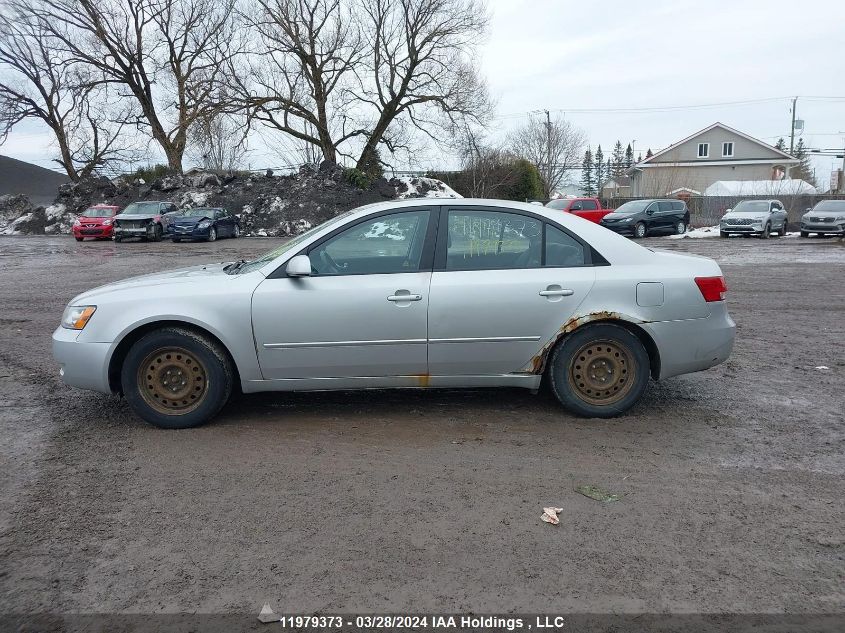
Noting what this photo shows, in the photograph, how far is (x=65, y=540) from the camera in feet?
9.97

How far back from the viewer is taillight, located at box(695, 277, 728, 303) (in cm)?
457

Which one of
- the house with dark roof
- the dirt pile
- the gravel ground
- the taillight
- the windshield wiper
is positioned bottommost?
the gravel ground

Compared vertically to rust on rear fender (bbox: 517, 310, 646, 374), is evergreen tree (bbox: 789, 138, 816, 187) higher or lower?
higher

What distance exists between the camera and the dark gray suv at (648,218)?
27.4 metres

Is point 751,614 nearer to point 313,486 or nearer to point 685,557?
point 685,557

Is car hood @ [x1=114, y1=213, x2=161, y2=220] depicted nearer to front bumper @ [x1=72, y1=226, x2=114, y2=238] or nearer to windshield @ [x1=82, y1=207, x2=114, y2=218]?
front bumper @ [x1=72, y1=226, x2=114, y2=238]

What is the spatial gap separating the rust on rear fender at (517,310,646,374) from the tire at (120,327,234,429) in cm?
218

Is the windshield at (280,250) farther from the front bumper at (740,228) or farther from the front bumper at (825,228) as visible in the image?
the front bumper at (825,228)

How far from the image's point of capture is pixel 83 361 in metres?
4.43

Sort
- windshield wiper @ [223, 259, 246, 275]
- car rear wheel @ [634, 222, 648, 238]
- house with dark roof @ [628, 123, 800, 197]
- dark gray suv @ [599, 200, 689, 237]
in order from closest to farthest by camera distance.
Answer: windshield wiper @ [223, 259, 246, 275] < dark gray suv @ [599, 200, 689, 237] < car rear wheel @ [634, 222, 648, 238] < house with dark roof @ [628, 123, 800, 197]

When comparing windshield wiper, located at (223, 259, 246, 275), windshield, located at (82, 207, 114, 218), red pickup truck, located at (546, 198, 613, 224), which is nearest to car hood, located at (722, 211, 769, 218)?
red pickup truck, located at (546, 198, 613, 224)

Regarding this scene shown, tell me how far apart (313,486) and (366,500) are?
14.1 inches

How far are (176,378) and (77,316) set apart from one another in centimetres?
84

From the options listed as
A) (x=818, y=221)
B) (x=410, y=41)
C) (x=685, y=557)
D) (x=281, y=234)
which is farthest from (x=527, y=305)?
(x=410, y=41)
